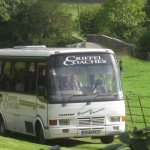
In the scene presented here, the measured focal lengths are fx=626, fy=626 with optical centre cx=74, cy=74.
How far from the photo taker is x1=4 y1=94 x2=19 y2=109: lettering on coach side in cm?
1753

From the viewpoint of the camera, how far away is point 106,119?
631 inches

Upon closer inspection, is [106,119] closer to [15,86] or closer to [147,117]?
[15,86]

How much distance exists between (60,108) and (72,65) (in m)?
1.16

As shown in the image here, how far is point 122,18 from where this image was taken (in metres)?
60.2

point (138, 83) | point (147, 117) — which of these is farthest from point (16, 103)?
point (138, 83)

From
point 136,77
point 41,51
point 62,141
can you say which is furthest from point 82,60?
point 136,77

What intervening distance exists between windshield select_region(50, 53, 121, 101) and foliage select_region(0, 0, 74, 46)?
Result: 129 feet

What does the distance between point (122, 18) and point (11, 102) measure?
4330cm

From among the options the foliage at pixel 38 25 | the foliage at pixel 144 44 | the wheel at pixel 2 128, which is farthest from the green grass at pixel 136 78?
the wheel at pixel 2 128

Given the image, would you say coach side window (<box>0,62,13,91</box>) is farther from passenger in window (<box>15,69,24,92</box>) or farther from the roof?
passenger in window (<box>15,69,24,92</box>)

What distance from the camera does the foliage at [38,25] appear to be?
5616cm

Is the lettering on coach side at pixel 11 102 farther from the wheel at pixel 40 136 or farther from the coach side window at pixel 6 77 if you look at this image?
the wheel at pixel 40 136

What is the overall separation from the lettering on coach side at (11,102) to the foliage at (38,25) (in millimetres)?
37480

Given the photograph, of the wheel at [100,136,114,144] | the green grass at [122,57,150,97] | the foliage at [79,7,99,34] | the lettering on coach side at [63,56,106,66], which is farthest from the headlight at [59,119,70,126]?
the foliage at [79,7,99,34]
